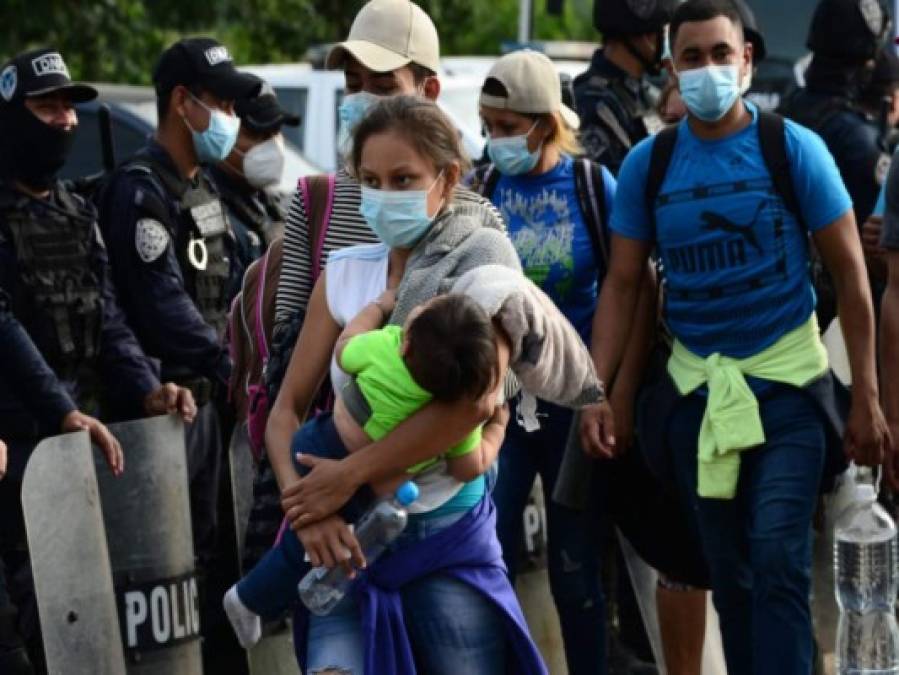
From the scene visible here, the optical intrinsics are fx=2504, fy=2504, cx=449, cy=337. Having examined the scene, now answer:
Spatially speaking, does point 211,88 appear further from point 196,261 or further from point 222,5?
point 222,5

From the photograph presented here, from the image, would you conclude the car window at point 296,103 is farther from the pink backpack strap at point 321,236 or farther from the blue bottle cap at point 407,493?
the blue bottle cap at point 407,493

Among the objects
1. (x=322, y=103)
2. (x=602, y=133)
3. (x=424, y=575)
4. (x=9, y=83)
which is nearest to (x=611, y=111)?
(x=602, y=133)

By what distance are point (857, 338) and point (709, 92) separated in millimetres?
736

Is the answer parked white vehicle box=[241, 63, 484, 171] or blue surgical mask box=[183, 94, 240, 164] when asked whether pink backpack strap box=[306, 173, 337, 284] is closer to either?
blue surgical mask box=[183, 94, 240, 164]

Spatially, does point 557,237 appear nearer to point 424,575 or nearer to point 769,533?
point 769,533

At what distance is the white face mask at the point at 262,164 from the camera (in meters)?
→ 8.53

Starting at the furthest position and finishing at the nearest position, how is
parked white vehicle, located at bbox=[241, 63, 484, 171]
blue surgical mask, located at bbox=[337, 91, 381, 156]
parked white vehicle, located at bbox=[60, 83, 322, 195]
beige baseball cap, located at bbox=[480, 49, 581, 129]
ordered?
parked white vehicle, located at bbox=[241, 63, 484, 171] < parked white vehicle, located at bbox=[60, 83, 322, 195] < beige baseball cap, located at bbox=[480, 49, 581, 129] < blue surgical mask, located at bbox=[337, 91, 381, 156]

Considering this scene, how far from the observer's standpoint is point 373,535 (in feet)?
16.6

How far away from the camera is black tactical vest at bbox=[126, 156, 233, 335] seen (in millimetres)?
7473

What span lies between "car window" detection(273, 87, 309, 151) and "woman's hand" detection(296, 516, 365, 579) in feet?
31.7

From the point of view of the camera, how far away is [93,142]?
1269cm

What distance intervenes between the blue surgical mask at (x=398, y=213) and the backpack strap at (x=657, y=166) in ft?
4.24

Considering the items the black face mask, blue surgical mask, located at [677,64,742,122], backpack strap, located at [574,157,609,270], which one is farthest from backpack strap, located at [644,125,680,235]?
the black face mask

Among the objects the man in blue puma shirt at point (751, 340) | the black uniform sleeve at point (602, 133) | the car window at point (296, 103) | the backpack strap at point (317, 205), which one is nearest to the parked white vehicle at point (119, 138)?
the car window at point (296, 103)
